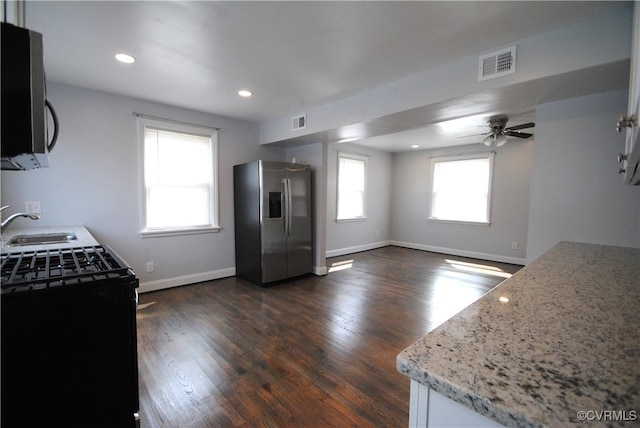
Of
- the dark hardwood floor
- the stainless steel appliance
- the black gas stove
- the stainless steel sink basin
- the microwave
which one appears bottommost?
the dark hardwood floor

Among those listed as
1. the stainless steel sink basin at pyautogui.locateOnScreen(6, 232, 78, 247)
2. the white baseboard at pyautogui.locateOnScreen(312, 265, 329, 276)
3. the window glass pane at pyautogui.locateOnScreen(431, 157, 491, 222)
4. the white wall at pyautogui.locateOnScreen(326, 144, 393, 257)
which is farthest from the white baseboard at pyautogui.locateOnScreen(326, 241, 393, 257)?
the stainless steel sink basin at pyautogui.locateOnScreen(6, 232, 78, 247)

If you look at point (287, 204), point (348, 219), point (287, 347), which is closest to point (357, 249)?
point (348, 219)

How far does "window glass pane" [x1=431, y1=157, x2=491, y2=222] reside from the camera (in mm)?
5784

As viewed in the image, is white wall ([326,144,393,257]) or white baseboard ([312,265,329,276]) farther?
white wall ([326,144,393,257])

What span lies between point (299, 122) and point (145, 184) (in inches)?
85.7

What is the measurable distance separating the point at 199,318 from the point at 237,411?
1466 mm

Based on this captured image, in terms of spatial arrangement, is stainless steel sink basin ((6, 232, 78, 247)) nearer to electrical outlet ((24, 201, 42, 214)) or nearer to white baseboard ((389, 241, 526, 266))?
electrical outlet ((24, 201, 42, 214))

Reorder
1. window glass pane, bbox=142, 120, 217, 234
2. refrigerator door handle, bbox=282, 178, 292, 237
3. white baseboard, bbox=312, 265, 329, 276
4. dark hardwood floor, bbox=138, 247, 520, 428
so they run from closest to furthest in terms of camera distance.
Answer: dark hardwood floor, bbox=138, 247, 520, 428 < window glass pane, bbox=142, 120, 217, 234 < refrigerator door handle, bbox=282, 178, 292, 237 < white baseboard, bbox=312, 265, 329, 276

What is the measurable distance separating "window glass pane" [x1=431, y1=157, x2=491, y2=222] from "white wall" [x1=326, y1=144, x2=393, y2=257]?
118 cm

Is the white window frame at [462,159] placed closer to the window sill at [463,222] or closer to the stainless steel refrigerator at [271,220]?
the window sill at [463,222]

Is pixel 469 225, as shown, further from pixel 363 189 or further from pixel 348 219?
pixel 348 219

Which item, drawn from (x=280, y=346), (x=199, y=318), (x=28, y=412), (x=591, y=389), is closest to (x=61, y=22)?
(x=28, y=412)

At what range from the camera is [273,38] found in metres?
2.07

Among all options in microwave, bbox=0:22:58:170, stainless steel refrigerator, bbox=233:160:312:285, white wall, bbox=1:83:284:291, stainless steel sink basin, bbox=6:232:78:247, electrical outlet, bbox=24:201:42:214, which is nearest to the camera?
microwave, bbox=0:22:58:170
